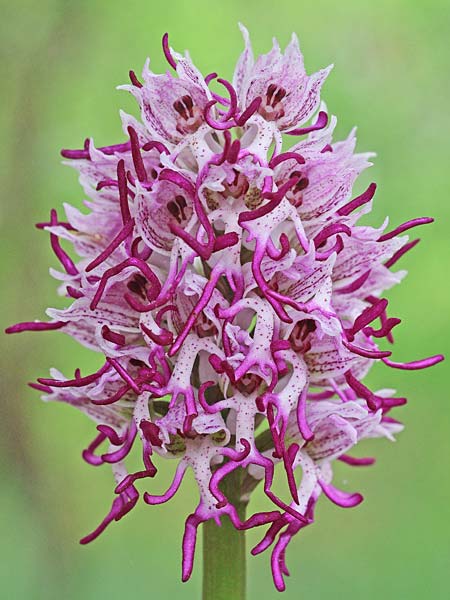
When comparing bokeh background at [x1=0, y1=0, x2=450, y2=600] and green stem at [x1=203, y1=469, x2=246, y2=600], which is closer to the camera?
green stem at [x1=203, y1=469, x2=246, y2=600]

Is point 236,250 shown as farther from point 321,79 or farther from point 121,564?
point 121,564

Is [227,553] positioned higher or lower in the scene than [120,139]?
lower

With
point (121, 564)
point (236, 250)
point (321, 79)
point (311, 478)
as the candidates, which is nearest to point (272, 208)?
point (236, 250)

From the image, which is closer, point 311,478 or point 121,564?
point 311,478

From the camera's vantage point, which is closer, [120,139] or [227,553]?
[227,553]
